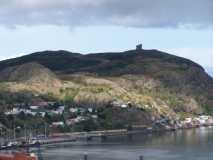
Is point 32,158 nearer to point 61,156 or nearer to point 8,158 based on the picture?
point 8,158

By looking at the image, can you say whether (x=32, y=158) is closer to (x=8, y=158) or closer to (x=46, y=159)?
(x=8, y=158)

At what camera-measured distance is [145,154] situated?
7520 inches

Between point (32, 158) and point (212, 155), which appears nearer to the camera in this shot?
point (32, 158)

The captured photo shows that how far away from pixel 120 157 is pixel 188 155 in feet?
51.2

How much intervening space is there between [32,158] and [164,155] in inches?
2294

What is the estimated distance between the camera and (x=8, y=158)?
437 feet

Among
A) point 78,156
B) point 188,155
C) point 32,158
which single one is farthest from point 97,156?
point 32,158

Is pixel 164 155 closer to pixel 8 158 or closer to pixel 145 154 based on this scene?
pixel 145 154

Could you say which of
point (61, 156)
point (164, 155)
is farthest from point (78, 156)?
point (164, 155)

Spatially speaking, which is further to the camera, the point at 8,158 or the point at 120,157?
the point at 120,157

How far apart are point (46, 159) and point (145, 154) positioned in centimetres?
2489

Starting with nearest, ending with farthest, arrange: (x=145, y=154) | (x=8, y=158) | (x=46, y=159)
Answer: (x=8, y=158) < (x=46, y=159) < (x=145, y=154)

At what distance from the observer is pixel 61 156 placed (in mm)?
188875

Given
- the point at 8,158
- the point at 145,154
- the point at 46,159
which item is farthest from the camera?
the point at 145,154
